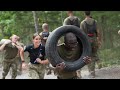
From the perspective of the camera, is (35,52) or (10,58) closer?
(35,52)

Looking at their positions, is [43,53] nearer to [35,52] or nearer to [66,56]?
[35,52]

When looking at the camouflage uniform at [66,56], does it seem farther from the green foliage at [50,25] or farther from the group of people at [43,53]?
the green foliage at [50,25]

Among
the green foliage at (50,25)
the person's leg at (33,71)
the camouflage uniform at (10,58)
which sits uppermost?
the green foliage at (50,25)

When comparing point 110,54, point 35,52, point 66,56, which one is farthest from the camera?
point 110,54

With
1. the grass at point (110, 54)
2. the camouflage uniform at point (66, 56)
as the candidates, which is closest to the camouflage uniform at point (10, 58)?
the camouflage uniform at point (66, 56)

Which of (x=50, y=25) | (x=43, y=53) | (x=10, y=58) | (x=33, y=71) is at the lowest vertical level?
(x=33, y=71)

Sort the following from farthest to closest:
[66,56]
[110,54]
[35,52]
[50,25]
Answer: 1. [50,25]
2. [110,54]
3. [35,52]
4. [66,56]

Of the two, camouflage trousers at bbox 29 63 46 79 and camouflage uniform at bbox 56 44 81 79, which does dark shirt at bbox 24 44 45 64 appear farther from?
camouflage uniform at bbox 56 44 81 79

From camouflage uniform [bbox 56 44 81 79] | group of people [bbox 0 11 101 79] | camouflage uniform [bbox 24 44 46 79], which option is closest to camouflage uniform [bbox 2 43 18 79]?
group of people [bbox 0 11 101 79]

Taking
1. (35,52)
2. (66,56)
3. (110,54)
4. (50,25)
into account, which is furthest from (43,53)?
(50,25)

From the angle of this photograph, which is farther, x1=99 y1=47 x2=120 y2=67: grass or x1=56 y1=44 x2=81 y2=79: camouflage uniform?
x1=99 y1=47 x2=120 y2=67: grass

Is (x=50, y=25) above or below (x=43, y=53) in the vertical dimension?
above
